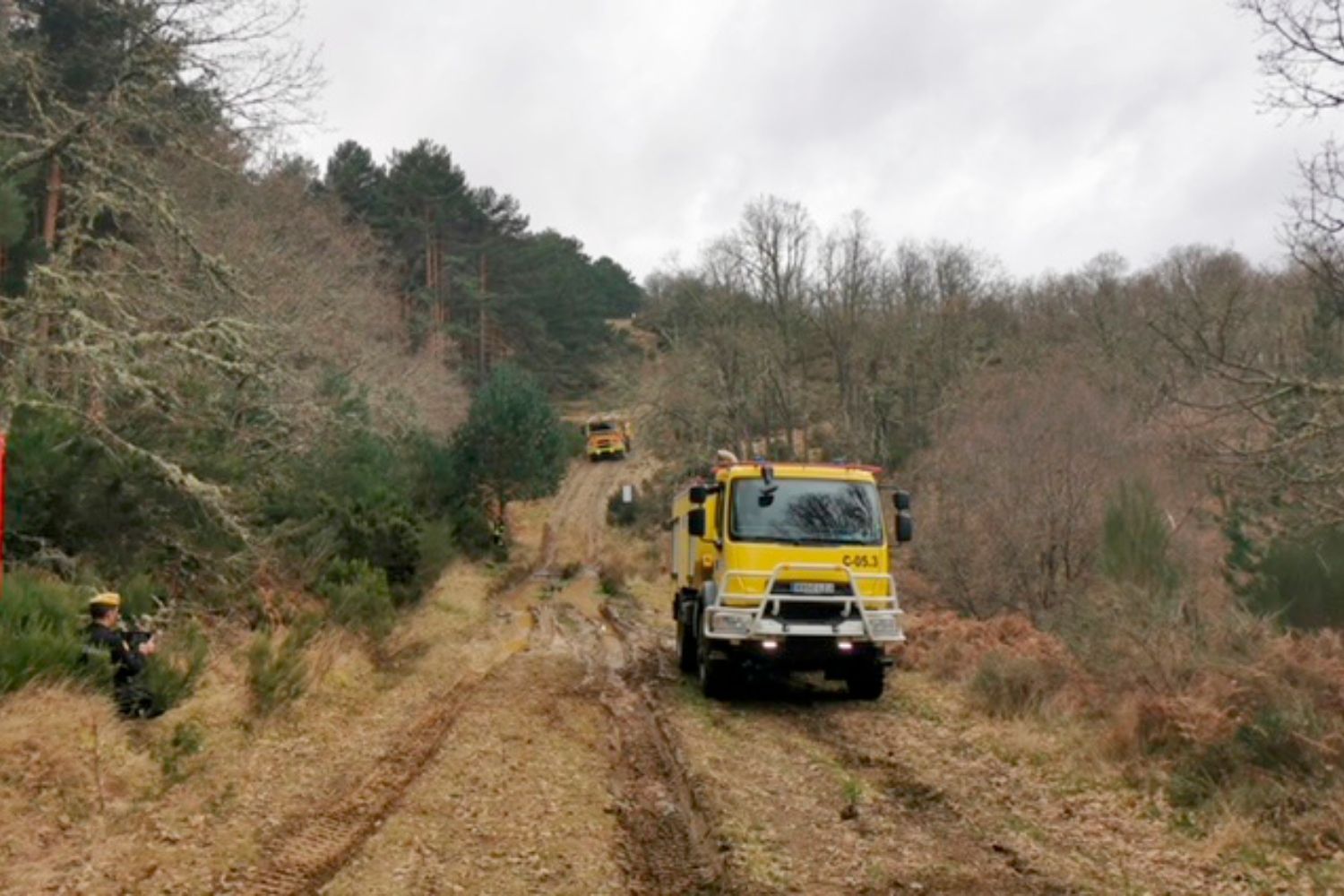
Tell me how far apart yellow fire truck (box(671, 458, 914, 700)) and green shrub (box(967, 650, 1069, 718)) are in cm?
109

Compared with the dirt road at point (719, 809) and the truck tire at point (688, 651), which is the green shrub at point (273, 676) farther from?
the truck tire at point (688, 651)

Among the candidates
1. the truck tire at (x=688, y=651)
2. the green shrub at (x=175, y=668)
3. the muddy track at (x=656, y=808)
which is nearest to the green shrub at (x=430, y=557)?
the truck tire at (x=688, y=651)

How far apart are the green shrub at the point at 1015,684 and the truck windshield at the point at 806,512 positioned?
2.04 m

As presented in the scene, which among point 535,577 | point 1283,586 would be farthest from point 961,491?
point 535,577

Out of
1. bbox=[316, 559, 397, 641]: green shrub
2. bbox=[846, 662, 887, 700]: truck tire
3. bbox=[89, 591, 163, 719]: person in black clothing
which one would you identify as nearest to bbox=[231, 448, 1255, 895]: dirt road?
bbox=[846, 662, 887, 700]: truck tire

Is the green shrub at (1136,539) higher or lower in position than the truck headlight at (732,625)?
higher

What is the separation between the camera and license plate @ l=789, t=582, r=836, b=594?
13.5 m

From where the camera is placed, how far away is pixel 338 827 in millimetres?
7883

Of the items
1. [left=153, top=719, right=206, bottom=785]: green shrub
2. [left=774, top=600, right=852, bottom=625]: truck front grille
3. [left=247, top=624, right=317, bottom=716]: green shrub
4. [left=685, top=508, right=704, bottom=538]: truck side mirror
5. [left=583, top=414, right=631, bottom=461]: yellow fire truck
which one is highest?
[left=583, top=414, right=631, bottom=461]: yellow fire truck

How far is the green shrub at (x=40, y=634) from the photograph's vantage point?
8.67m

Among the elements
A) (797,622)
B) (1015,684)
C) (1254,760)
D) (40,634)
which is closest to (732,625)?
(797,622)

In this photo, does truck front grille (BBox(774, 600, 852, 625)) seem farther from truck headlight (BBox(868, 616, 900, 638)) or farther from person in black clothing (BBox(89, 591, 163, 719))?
person in black clothing (BBox(89, 591, 163, 719))

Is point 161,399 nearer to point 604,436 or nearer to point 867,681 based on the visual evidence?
point 867,681

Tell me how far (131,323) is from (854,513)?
28.1 ft
